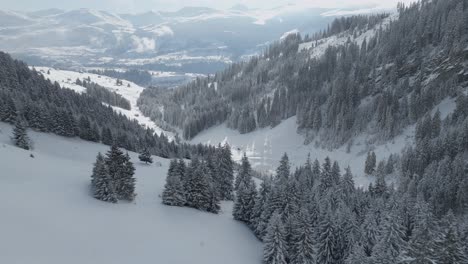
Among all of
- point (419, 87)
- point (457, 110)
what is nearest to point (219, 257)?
point (457, 110)

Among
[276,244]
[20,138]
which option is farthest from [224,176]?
[20,138]

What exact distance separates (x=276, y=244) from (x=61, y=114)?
76240mm

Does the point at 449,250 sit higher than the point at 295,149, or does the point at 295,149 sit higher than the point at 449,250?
the point at 449,250

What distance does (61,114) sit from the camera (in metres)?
102

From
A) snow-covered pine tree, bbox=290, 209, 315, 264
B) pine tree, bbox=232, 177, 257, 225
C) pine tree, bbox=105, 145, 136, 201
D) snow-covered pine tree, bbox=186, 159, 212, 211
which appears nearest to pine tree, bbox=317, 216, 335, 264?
snow-covered pine tree, bbox=290, 209, 315, 264

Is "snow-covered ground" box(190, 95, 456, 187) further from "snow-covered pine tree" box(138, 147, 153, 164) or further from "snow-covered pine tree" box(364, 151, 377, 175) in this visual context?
"snow-covered pine tree" box(138, 147, 153, 164)

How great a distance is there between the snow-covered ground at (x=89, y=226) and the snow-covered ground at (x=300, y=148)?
73631 mm

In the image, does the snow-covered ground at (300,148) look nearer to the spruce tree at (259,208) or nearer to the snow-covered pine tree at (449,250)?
the spruce tree at (259,208)

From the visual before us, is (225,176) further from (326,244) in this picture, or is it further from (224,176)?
(326,244)

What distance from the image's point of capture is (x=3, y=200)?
157 feet

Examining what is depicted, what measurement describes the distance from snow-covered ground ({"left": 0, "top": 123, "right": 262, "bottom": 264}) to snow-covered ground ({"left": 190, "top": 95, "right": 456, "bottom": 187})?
7363cm

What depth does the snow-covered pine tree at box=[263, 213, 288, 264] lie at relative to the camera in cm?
5294

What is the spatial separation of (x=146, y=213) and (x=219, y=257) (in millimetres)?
15342

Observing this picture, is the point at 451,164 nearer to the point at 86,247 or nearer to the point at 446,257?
the point at 446,257
